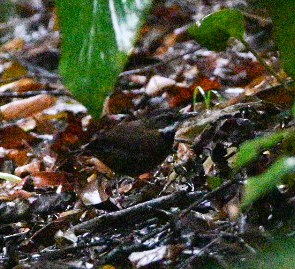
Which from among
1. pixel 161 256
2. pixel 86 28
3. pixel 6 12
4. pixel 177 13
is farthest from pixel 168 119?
pixel 6 12

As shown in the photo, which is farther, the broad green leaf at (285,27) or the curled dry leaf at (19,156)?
the curled dry leaf at (19,156)

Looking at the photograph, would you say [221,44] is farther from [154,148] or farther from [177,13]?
[177,13]

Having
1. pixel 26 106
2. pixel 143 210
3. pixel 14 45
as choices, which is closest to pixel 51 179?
pixel 143 210

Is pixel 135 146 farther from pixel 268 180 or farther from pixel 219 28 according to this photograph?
pixel 268 180

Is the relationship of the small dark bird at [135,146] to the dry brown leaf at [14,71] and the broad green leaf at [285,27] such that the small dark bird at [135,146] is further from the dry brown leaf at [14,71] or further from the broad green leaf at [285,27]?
the dry brown leaf at [14,71]

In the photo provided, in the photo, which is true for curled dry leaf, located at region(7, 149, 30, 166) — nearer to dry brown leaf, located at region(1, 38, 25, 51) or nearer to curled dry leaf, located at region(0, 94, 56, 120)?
curled dry leaf, located at region(0, 94, 56, 120)

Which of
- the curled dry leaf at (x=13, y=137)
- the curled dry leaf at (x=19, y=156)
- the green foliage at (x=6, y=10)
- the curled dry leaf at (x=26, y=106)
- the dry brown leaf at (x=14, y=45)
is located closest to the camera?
the curled dry leaf at (x=19, y=156)

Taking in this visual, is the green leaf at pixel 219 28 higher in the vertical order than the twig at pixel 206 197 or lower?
higher

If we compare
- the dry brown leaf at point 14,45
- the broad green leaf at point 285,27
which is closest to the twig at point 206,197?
the broad green leaf at point 285,27
